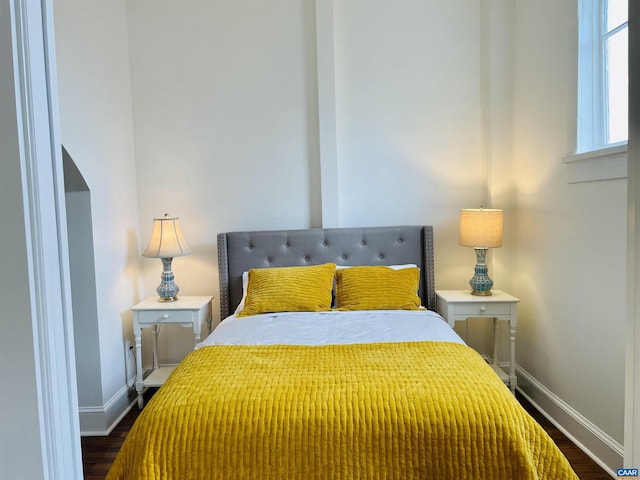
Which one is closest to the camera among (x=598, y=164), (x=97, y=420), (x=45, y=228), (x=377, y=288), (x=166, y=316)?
(x=45, y=228)

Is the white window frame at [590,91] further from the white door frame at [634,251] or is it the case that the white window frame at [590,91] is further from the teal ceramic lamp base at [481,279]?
the white door frame at [634,251]

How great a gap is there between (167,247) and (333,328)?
1.35m

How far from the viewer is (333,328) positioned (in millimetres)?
2334

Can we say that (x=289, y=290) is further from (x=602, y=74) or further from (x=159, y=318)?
(x=602, y=74)

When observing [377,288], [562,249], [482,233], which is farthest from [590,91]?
[377,288]

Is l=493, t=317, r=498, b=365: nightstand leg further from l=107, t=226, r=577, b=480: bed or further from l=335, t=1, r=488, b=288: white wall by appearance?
l=107, t=226, r=577, b=480: bed

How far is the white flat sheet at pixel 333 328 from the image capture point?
2.16m

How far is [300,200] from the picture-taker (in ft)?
10.8

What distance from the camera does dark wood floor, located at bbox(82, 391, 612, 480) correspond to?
2.10m

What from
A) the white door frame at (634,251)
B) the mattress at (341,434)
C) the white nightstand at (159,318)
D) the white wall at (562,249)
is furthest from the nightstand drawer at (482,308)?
the white door frame at (634,251)

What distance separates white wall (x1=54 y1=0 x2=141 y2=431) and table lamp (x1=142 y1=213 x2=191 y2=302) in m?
0.27

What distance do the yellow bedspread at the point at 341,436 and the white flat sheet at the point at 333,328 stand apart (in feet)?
1.86

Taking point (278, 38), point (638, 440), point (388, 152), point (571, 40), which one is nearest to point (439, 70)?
point (388, 152)

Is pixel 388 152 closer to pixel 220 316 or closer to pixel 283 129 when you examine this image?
pixel 283 129
